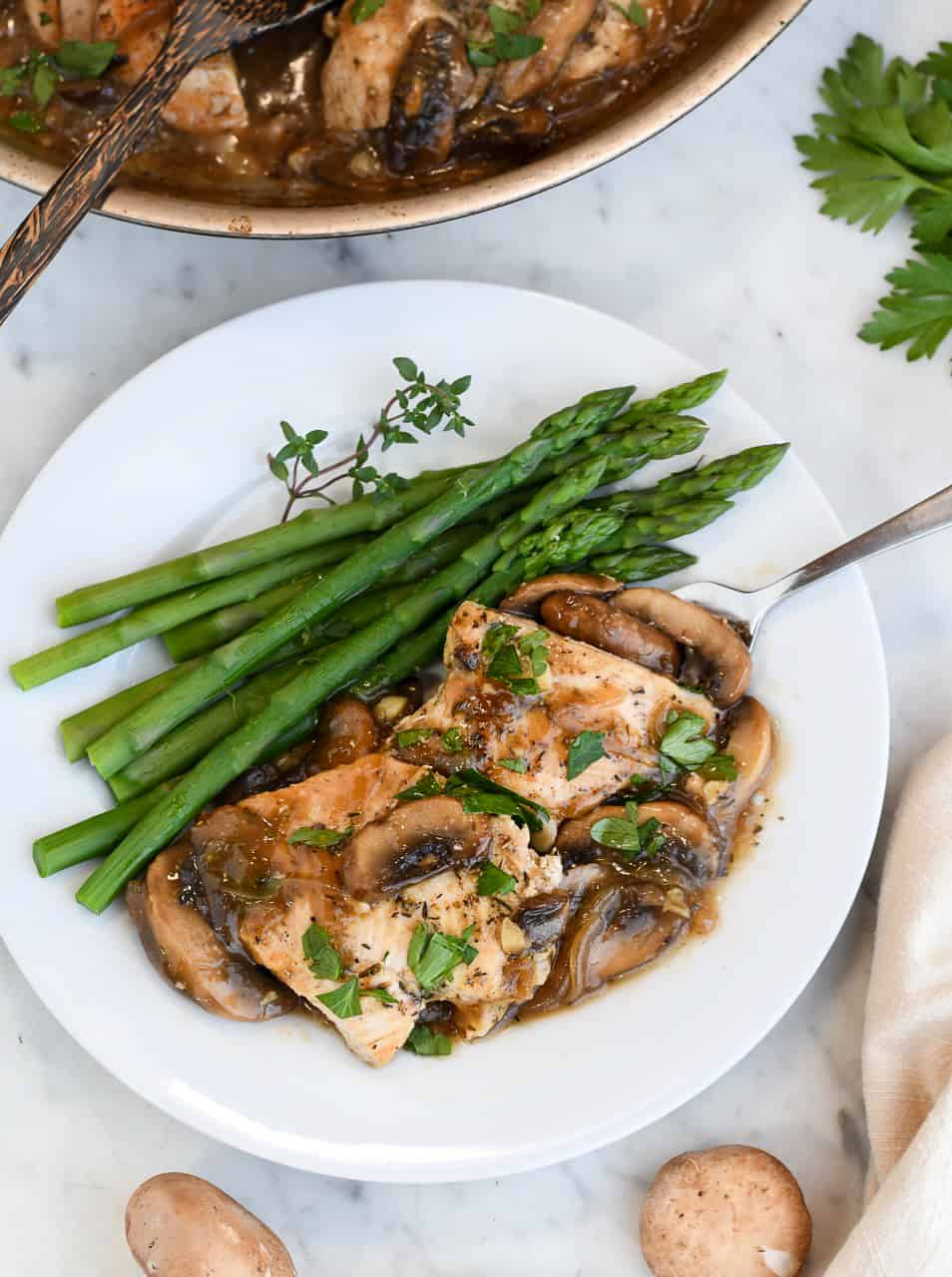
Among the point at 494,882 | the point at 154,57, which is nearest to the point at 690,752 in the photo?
the point at 494,882

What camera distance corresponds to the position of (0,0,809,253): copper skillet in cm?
322

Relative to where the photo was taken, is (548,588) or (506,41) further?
(548,588)

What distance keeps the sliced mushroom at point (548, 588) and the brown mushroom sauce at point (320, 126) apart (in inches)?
42.2

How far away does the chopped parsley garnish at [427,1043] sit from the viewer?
3.50 metres

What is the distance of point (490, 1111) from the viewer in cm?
348

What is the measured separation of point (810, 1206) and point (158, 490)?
2.77m

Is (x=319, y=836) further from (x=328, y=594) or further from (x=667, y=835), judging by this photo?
(x=667, y=835)

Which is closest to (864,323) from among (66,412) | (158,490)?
(158,490)

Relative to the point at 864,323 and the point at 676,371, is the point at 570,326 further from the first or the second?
the point at 864,323

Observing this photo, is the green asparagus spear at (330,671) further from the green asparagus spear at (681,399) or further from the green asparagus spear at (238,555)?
the green asparagus spear at (238,555)

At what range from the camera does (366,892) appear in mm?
3291

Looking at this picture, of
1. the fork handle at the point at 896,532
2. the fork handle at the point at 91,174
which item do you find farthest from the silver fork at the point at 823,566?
the fork handle at the point at 91,174

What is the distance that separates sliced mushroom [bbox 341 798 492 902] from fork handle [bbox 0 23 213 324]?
1.52 m

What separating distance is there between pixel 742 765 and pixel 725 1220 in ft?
4.11
